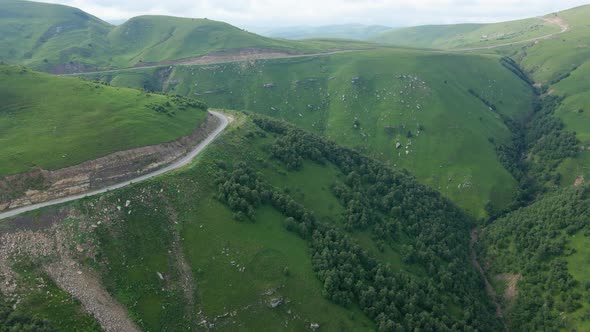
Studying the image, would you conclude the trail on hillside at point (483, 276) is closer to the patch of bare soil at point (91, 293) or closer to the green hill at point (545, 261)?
the green hill at point (545, 261)

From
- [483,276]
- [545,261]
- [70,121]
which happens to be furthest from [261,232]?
[545,261]

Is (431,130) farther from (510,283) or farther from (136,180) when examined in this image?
(136,180)

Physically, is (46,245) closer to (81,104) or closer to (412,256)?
(81,104)

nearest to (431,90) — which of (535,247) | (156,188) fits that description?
(535,247)

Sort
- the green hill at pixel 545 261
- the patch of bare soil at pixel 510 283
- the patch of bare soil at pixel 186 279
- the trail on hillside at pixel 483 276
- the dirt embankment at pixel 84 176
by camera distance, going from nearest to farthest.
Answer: the patch of bare soil at pixel 186 279 → the dirt embankment at pixel 84 176 → the green hill at pixel 545 261 → the trail on hillside at pixel 483 276 → the patch of bare soil at pixel 510 283

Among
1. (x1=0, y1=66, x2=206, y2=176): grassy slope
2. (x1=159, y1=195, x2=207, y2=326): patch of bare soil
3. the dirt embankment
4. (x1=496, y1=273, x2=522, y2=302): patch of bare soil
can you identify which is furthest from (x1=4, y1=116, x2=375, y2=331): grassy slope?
(x1=496, y1=273, x2=522, y2=302): patch of bare soil

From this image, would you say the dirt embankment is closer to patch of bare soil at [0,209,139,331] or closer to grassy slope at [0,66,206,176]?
grassy slope at [0,66,206,176]

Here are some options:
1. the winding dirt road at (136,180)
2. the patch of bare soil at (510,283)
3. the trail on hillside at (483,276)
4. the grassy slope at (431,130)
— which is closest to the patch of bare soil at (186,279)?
the winding dirt road at (136,180)
